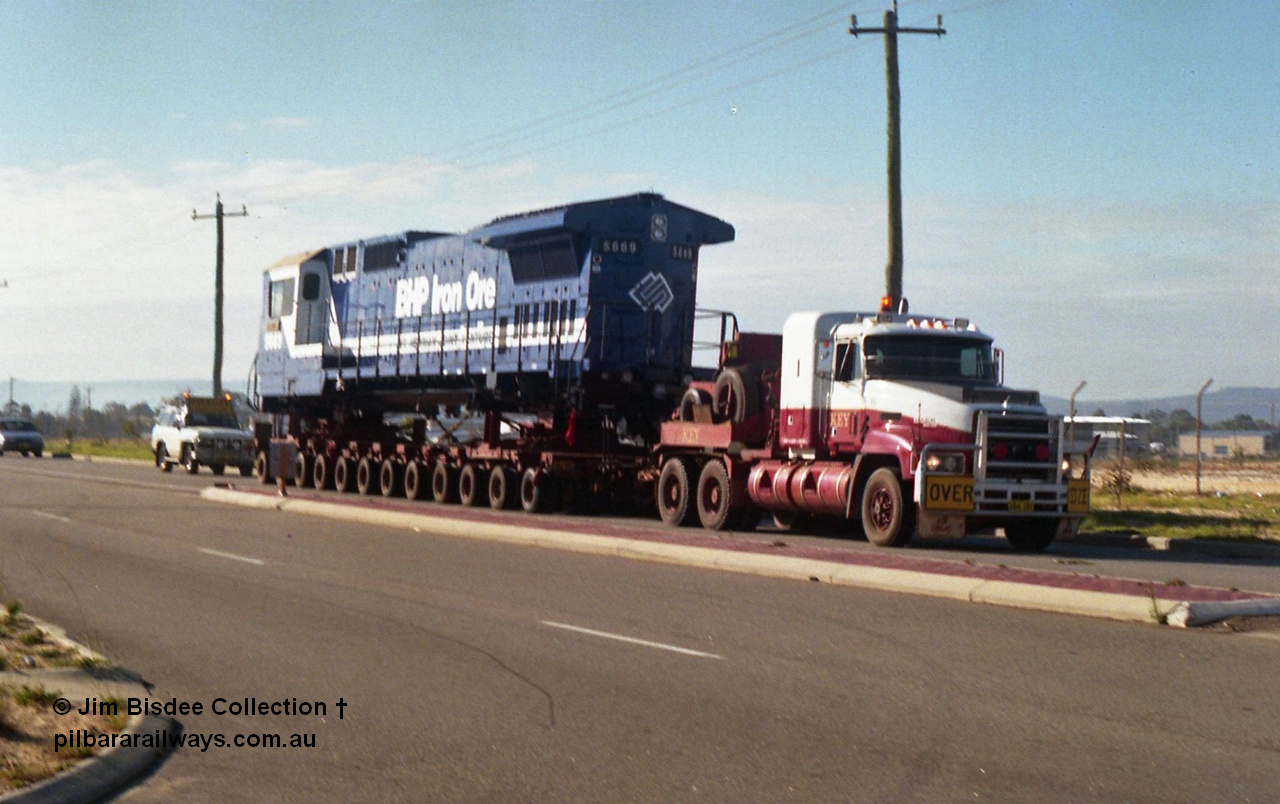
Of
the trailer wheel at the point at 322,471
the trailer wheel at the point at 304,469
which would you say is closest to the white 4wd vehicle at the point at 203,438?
the trailer wheel at the point at 304,469

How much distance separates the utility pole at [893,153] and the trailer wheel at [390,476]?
12518 mm

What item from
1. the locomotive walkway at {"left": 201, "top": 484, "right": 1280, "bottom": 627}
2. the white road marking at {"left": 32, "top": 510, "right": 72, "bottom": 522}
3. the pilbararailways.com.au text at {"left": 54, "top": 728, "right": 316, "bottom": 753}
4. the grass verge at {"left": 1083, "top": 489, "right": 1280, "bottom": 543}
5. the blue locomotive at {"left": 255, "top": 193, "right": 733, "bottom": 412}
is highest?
the blue locomotive at {"left": 255, "top": 193, "right": 733, "bottom": 412}

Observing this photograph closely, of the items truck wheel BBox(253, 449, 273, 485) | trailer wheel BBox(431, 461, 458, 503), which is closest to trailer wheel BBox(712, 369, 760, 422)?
trailer wheel BBox(431, 461, 458, 503)

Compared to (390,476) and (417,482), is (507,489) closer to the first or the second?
(417,482)

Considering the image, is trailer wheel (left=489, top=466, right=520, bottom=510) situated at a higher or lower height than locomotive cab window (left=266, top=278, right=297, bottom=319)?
lower

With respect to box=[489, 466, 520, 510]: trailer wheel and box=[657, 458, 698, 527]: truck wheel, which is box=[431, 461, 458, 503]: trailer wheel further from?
box=[657, 458, 698, 527]: truck wheel

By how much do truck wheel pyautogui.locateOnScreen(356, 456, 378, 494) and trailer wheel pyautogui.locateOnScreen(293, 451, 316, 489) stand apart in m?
2.72

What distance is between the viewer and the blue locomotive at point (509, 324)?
2584 centimetres

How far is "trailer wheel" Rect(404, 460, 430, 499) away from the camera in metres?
31.9

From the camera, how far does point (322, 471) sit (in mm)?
35938

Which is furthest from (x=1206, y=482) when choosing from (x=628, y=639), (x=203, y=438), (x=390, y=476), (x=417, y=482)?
(x=628, y=639)

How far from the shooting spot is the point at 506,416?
29328 mm

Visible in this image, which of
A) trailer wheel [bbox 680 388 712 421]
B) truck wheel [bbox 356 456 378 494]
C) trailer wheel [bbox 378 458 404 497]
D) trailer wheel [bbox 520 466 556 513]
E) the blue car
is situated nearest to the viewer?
trailer wheel [bbox 680 388 712 421]

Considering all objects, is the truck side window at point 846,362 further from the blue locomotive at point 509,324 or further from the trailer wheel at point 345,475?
the trailer wheel at point 345,475
